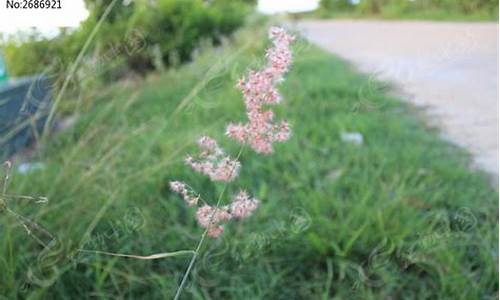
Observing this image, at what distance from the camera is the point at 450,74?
4.22m

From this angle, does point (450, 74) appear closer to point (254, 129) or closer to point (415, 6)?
point (254, 129)

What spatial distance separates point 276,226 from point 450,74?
3.21m

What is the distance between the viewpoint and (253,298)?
1.22 metres

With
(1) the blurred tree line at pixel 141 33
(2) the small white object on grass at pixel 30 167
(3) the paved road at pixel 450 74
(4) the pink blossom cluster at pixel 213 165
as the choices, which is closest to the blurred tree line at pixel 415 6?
(3) the paved road at pixel 450 74

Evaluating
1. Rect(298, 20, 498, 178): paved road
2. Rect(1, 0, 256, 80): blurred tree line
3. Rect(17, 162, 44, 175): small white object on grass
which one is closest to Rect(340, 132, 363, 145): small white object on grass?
Rect(298, 20, 498, 178): paved road

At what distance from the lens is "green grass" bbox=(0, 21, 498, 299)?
48.7 inches

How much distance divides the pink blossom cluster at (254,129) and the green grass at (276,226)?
0.21 meters

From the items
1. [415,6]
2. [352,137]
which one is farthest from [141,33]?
[415,6]

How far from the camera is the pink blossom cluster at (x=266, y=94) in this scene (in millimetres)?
661

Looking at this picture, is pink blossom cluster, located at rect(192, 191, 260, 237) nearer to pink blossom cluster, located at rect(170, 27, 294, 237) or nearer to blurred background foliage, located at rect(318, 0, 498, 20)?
pink blossom cluster, located at rect(170, 27, 294, 237)

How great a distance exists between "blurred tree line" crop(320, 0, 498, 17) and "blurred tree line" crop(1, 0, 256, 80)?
2.15 m

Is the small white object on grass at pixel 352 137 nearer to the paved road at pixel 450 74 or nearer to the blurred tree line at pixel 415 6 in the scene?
the paved road at pixel 450 74

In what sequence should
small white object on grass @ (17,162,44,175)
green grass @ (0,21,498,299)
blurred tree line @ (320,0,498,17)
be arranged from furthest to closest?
blurred tree line @ (320,0,498,17) → small white object on grass @ (17,162,44,175) → green grass @ (0,21,498,299)

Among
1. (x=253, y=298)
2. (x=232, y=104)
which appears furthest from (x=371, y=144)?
(x=253, y=298)
